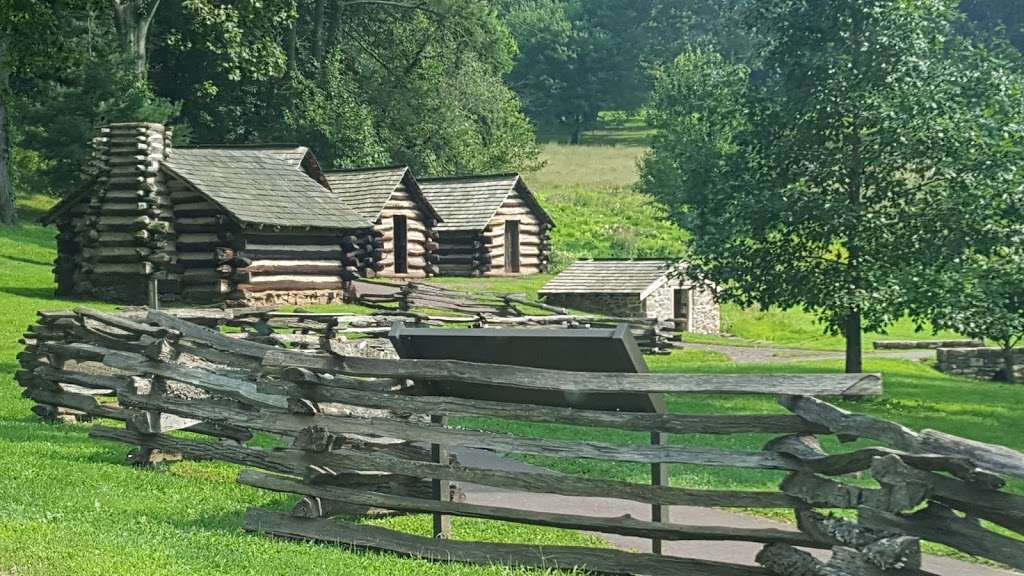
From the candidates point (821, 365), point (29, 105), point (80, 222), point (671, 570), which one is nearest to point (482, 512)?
point (671, 570)

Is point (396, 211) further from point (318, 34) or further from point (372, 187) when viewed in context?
point (318, 34)

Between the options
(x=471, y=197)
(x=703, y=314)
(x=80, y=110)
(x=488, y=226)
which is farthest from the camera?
(x=471, y=197)

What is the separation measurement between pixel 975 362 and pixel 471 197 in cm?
2229

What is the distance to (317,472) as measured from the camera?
33.8ft

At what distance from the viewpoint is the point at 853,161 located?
27359 mm

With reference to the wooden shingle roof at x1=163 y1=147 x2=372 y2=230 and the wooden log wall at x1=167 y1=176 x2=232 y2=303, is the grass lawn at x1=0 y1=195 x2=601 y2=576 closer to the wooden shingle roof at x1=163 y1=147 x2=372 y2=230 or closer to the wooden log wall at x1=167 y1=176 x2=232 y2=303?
the wooden log wall at x1=167 y1=176 x2=232 y2=303

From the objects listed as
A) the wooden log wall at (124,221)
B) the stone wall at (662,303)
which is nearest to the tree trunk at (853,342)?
the stone wall at (662,303)

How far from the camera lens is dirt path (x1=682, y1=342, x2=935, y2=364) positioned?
37844mm

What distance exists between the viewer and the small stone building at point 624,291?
4450cm

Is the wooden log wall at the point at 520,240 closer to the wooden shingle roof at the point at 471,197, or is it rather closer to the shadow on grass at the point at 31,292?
the wooden shingle roof at the point at 471,197

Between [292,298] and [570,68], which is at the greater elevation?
[570,68]

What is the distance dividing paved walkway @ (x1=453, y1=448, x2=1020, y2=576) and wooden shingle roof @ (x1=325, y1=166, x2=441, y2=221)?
3270cm

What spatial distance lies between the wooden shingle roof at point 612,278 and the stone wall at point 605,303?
33 cm

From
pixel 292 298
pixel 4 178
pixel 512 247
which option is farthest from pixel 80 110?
pixel 512 247
